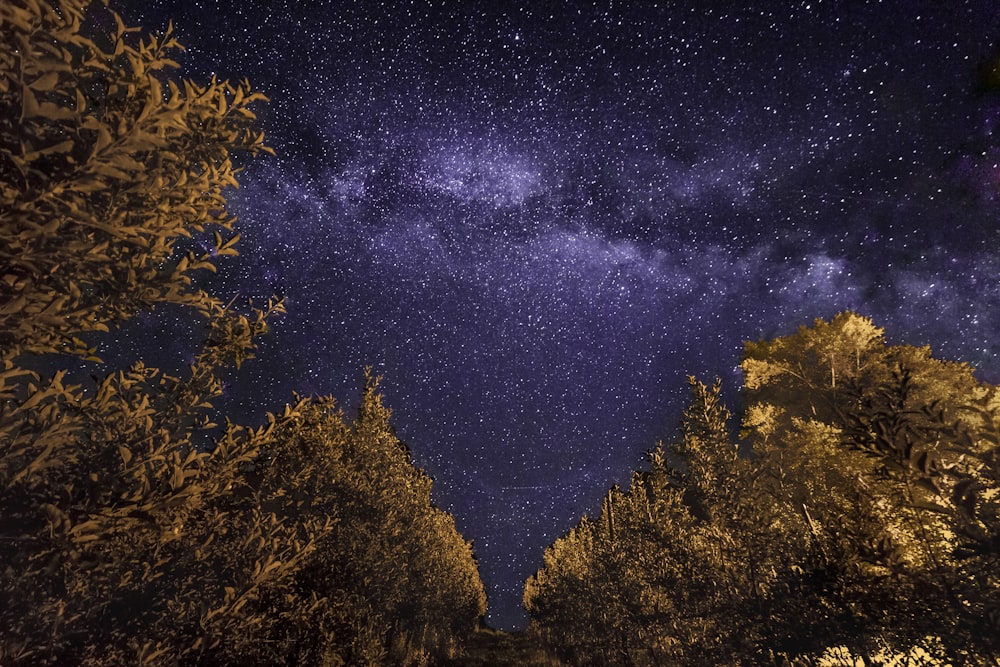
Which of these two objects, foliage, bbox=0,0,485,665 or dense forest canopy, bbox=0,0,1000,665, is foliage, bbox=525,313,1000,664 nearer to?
dense forest canopy, bbox=0,0,1000,665

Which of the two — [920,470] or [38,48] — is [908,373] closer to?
[920,470]

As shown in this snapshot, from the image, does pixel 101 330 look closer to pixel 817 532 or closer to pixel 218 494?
pixel 218 494

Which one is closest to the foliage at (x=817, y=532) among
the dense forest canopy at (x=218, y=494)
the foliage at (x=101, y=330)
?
the dense forest canopy at (x=218, y=494)

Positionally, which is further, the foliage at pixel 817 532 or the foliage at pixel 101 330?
the foliage at pixel 817 532

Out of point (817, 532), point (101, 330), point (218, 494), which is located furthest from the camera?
point (817, 532)

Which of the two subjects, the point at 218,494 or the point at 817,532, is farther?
the point at 817,532

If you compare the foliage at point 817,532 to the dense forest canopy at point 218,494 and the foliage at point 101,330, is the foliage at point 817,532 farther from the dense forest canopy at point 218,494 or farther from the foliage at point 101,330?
the foliage at point 101,330

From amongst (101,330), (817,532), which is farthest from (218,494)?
(817,532)

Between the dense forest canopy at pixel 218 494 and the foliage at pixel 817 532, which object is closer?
the dense forest canopy at pixel 218 494

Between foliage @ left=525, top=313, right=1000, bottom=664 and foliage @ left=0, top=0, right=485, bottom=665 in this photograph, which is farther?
foliage @ left=525, top=313, right=1000, bottom=664

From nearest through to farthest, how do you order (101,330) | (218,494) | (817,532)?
(101,330)
(218,494)
(817,532)

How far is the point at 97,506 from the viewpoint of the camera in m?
3.22

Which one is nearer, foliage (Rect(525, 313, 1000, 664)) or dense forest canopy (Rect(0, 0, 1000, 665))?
dense forest canopy (Rect(0, 0, 1000, 665))

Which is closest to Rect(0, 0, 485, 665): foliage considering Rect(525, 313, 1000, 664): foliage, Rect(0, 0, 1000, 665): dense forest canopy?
Rect(0, 0, 1000, 665): dense forest canopy
